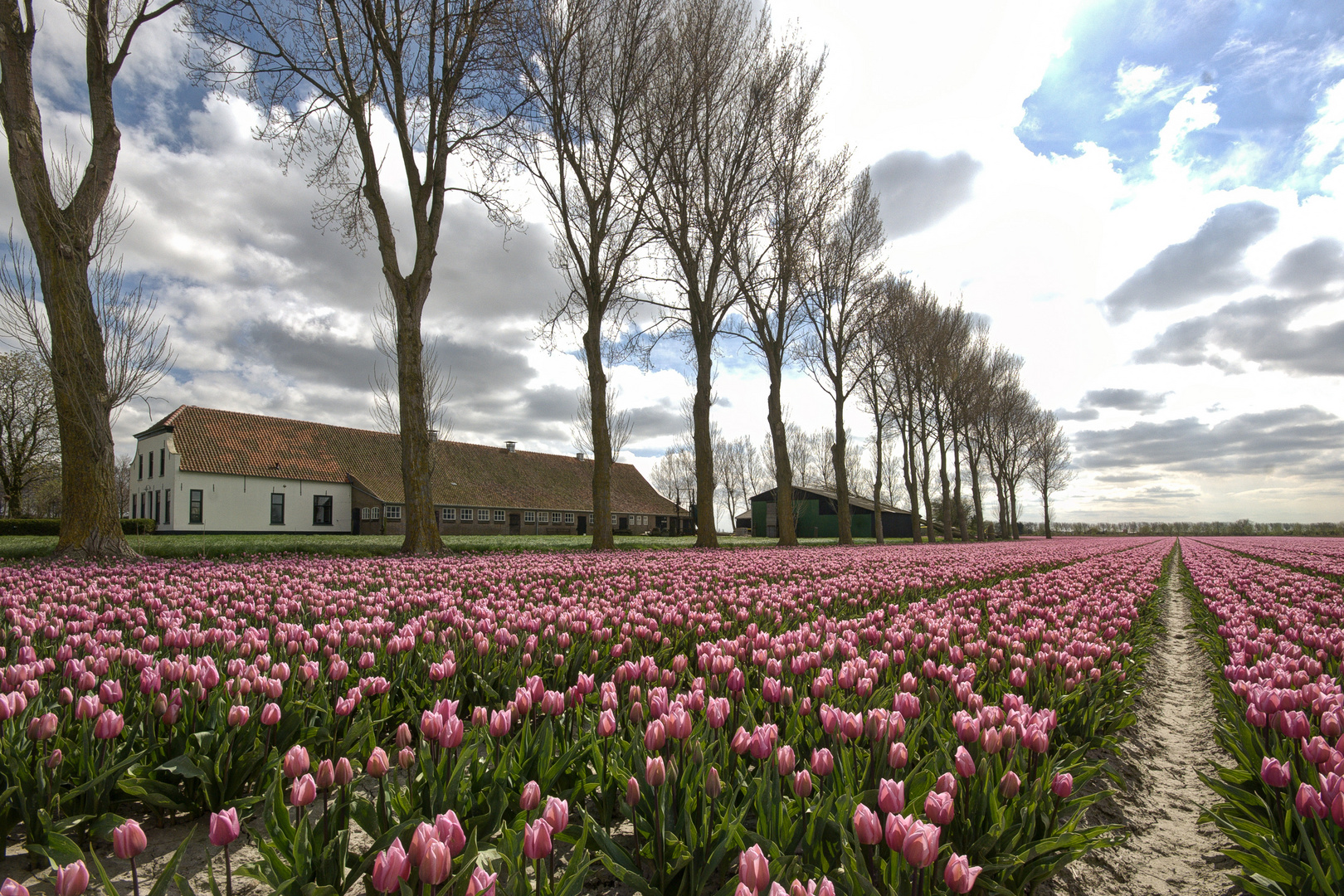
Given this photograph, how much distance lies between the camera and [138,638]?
4730 mm

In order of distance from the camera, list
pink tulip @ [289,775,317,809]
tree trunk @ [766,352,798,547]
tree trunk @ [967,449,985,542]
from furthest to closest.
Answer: tree trunk @ [967,449,985,542] < tree trunk @ [766,352,798,547] < pink tulip @ [289,775,317,809]

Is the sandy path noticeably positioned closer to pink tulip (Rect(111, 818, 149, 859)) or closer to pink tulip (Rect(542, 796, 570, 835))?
pink tulip (Rect(542, 796, 570, 835))

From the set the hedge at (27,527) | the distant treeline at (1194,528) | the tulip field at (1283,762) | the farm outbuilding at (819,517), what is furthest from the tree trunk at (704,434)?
the distant treeline at (1194,528)

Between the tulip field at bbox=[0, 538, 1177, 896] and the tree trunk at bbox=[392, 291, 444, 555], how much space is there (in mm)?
9332

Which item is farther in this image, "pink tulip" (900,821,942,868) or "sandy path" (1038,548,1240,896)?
"sandy path" (1038,548,1240,896)

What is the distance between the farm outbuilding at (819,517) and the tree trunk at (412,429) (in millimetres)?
47407

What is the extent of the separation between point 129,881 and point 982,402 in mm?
44083

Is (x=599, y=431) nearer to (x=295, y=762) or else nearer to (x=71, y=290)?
(x=71, y=290)

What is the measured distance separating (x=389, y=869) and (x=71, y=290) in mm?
15042

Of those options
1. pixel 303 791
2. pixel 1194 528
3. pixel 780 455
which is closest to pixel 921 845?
pixel 303 791

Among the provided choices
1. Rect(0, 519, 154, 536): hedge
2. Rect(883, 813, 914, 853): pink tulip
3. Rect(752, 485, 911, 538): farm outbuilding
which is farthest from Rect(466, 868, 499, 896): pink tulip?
Rect(752, 485, 911, 538): farm outbuilding

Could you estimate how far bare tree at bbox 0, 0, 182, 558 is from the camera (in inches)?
460

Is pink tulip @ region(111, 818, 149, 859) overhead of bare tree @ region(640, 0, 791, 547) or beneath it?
beneath

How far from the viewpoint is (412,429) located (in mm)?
14859
